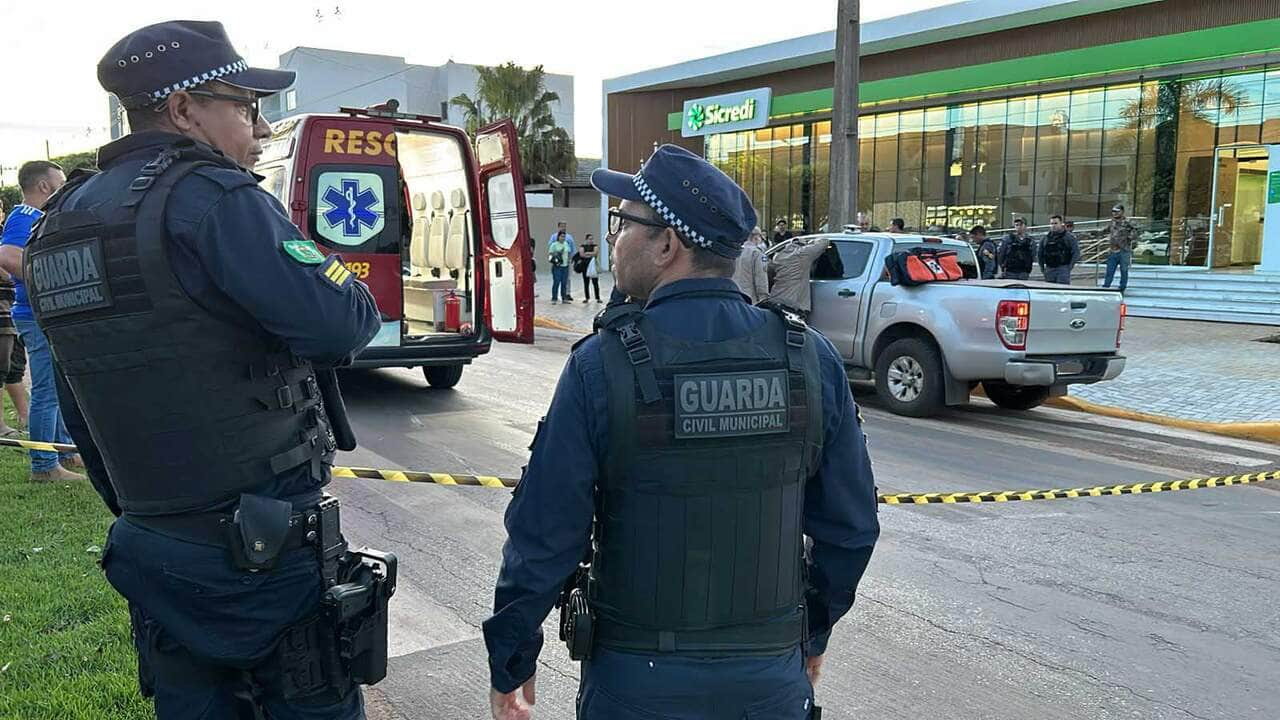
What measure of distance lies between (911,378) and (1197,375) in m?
4.53

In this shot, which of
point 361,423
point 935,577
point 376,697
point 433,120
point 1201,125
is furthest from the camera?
point 1201,125

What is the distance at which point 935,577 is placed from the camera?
15.6ft

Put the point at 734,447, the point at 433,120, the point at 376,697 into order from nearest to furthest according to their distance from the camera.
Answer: the point at 734,447 < the point at 376,697 < the point at 433,120

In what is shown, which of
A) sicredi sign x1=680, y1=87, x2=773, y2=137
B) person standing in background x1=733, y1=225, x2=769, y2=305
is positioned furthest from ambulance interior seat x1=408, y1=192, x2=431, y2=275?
sicredi sign x1=680, y1=87, x2=773, y2=137

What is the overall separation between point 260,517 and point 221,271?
51cm

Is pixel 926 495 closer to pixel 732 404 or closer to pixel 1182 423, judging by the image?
pixel 732 404

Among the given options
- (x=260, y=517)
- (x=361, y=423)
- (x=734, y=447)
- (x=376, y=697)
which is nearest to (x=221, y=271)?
(x=260, y=517)

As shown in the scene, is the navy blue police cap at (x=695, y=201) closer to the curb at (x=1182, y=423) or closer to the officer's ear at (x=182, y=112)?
the officer's ear at (x=182, y=112)

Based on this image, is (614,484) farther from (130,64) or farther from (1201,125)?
(1201,125)

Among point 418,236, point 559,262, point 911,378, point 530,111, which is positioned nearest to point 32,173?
point 418,236

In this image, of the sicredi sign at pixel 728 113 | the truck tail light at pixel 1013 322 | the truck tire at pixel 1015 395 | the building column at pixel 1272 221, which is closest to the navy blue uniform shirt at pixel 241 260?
the truck tail light at pixel 1013 322

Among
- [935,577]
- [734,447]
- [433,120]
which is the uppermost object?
[433,120]

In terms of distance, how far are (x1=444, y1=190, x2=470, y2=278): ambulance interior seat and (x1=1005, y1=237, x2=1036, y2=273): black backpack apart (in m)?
10.1

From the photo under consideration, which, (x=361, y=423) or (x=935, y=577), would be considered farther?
(x=361, y=423)
